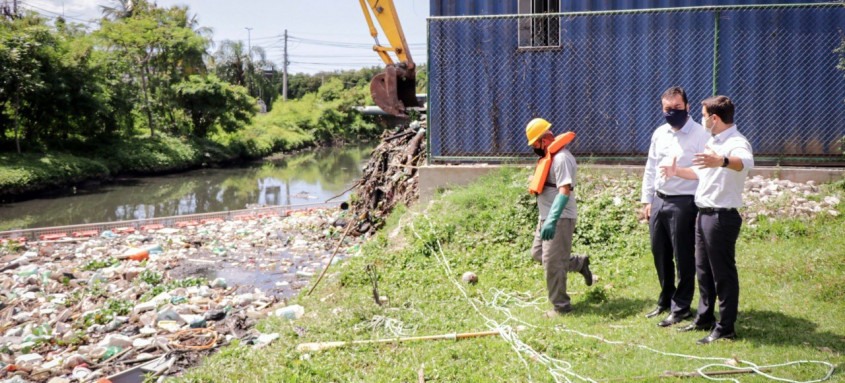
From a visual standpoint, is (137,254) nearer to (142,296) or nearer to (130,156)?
(142,296)

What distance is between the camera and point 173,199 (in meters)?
24.7

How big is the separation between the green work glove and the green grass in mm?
731

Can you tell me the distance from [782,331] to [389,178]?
793 cm

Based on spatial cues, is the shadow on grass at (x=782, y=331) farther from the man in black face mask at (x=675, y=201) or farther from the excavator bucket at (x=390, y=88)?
the excavator bucket at (x=390, y=88)

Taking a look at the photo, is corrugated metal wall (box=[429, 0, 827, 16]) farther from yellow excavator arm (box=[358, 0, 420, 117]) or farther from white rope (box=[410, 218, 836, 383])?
white rope (box=[410, 218, 836, 383])

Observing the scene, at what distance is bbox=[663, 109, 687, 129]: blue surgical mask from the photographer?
4.94m

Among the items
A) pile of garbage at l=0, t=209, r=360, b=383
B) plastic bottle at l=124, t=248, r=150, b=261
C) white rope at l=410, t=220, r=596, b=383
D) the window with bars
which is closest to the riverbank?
pile of garbage at l=0, t=209, r=360, b=383

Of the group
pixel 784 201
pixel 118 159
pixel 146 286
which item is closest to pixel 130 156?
pixel 118 159

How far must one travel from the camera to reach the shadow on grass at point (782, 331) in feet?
15.0

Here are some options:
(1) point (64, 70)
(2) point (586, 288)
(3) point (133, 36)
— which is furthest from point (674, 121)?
(3) point (133, 36)

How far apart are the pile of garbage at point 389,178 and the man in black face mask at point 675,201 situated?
19.3 ft

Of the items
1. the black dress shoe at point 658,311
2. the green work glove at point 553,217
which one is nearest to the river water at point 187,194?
the green work glove at point 553,217

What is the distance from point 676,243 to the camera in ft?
16.3

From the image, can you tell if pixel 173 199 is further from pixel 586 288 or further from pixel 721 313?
pixel 721 313
